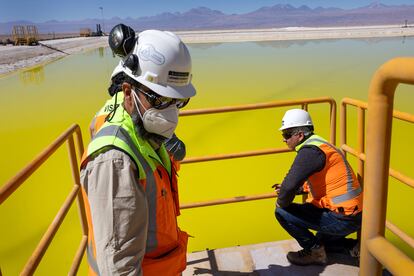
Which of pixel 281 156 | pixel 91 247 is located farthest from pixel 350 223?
pixel 281 156

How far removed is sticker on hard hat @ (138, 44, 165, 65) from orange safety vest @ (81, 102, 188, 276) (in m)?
0.25

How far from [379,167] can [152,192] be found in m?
0.90

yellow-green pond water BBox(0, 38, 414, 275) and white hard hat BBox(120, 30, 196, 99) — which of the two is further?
yellow-green pond water BBox(0, 38, 414, 275)

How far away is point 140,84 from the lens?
167cm

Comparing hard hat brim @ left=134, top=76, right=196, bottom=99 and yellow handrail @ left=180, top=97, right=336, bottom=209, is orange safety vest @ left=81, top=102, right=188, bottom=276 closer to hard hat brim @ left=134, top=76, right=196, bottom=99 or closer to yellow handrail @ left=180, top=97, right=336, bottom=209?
hard hat brim @ left=134, top=76, right=196, bottom=99

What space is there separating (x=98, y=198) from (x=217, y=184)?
16.2 feet

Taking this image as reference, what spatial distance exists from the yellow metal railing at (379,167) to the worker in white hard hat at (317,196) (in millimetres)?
1787

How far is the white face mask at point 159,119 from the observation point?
1.62 meters

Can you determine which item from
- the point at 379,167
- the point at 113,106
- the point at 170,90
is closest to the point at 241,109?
the point at 113,106

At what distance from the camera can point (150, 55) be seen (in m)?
1.66

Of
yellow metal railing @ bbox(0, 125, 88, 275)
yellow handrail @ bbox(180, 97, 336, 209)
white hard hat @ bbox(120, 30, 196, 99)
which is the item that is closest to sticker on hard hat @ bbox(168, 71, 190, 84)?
white hard hat @ bbox(120, 30, 196, 99)

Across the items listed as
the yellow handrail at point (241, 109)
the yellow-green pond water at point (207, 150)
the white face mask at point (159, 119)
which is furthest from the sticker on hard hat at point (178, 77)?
the yellow-green pond water at point (207, 150)

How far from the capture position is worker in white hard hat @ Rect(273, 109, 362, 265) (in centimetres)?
276

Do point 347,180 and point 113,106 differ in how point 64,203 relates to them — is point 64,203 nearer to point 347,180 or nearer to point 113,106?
point 113,106
